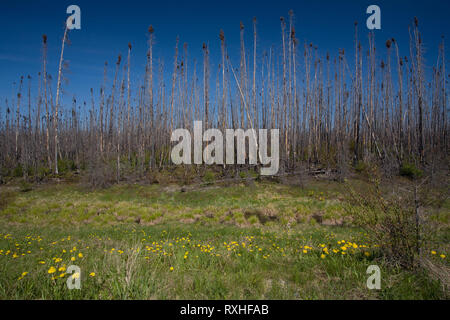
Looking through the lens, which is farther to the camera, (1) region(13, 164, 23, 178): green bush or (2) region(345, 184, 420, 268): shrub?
(1) region(13, 164, 23, 178): green bush

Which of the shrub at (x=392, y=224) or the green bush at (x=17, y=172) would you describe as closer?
the shrub at (x=392, y=224)

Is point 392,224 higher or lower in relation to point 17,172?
higher

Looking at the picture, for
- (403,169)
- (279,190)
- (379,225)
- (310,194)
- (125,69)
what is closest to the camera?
(379,225)

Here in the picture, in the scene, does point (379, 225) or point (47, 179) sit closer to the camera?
point (379, 225)

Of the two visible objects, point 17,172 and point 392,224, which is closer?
point 392,224

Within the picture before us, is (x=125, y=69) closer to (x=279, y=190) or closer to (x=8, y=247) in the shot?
(x=279, y=190)

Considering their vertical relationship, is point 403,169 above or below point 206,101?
below

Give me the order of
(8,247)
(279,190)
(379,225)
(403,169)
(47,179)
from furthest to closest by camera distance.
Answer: (47,179), (403,169), (279,190), (8,247), (379,225)

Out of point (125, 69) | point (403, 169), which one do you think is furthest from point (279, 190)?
point (125, 69)

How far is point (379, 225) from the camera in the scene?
3.32 metres
